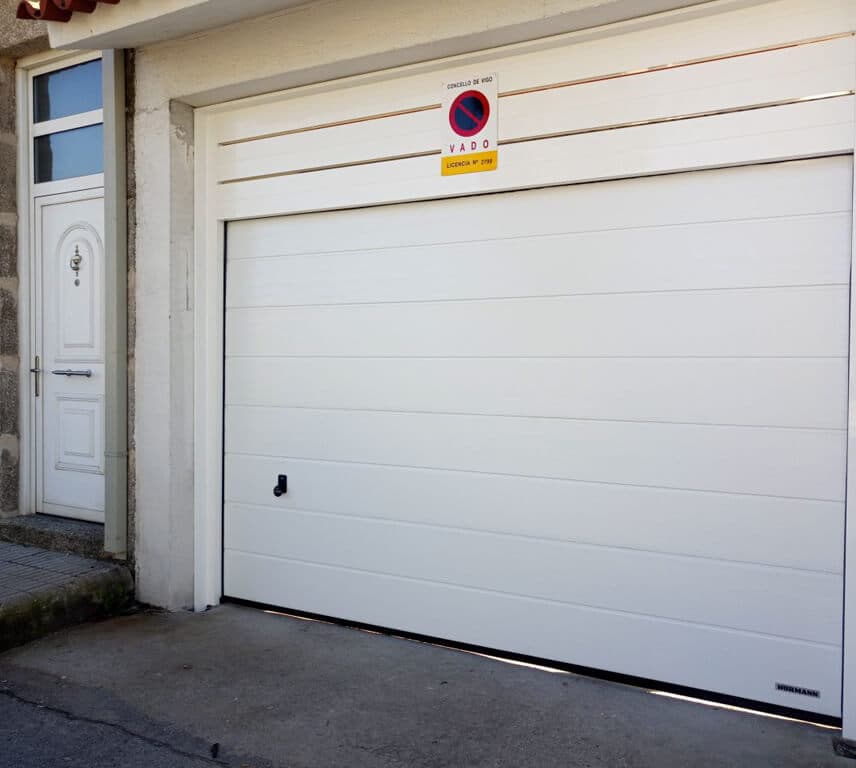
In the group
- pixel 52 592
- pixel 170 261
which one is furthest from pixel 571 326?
pixel 52 592

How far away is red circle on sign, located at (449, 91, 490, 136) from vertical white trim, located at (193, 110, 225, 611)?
159cm

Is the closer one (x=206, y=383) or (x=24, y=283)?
(x=206, y=383)

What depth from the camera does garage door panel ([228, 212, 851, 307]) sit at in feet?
10.9

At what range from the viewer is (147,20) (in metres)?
4.25

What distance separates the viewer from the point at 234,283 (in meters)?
4.84

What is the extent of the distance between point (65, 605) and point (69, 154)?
2.90m

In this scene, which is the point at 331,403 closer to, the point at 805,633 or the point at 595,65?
the point at 595,65

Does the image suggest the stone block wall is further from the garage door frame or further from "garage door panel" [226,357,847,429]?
"garage door panel" [226,357,847,429]

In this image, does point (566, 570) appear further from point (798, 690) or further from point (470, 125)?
point (470, 125)

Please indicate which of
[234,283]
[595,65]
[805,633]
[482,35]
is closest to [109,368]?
[234,283]

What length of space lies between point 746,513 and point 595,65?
203 centimetres

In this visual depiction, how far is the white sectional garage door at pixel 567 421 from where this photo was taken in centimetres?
333

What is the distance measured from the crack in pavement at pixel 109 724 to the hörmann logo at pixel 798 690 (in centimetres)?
216

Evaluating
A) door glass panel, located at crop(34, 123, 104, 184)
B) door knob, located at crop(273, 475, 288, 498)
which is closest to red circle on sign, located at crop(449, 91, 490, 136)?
door knob, located at crop(273, 475, 288, 498)
